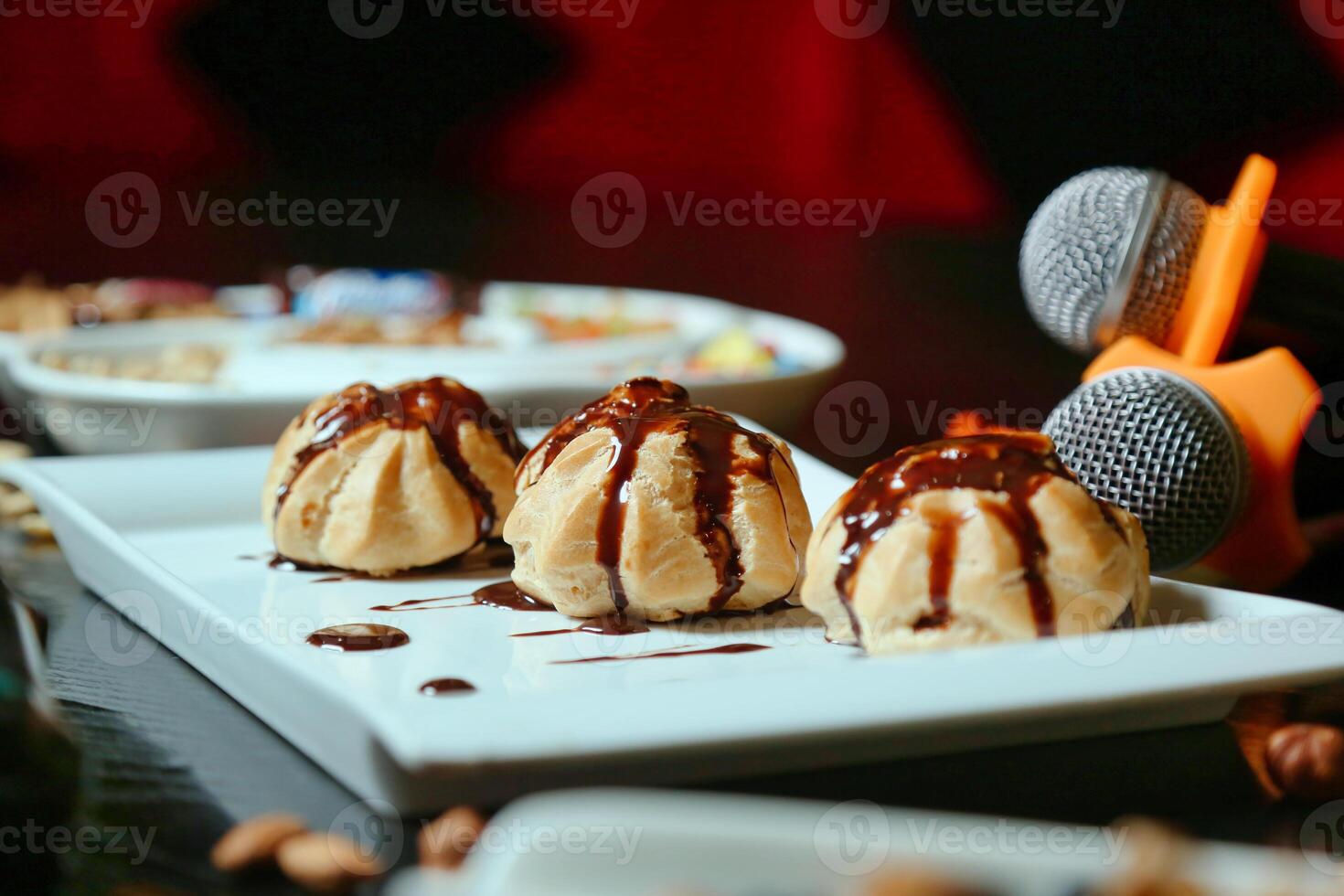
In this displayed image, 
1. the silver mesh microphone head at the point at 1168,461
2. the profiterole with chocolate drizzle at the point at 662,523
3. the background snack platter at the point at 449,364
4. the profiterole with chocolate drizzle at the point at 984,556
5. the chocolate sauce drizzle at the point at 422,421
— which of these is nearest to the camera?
the profiterole with chocolate drizzle at the point at 984,556

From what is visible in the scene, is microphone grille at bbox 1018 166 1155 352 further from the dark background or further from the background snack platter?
the dark background

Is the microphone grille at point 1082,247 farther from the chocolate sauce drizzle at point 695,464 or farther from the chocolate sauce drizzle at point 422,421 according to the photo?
the chocolate sauce drizzle at point 422,421

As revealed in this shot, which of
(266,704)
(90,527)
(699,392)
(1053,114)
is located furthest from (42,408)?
(1053,114)

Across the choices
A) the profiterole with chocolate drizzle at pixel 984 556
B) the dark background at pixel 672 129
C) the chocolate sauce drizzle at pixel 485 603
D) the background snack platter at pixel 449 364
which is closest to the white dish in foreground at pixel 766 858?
the profiterole with chocolate drizzle at pixel 984 556

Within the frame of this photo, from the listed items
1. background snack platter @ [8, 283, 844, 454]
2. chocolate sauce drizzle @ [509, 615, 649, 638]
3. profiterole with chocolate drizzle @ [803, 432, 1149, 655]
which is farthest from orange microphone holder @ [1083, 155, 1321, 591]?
background snack platter @ [8, 283, 844, 454]

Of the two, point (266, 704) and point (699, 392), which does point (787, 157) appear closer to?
point (699, 392)

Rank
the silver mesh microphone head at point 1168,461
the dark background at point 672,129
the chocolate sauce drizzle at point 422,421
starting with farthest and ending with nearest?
1. the dark background at point 672,129
2. the chocolate sauce drizzle at point 422,421
3. the silver mesh microphone head at point 1168,461
